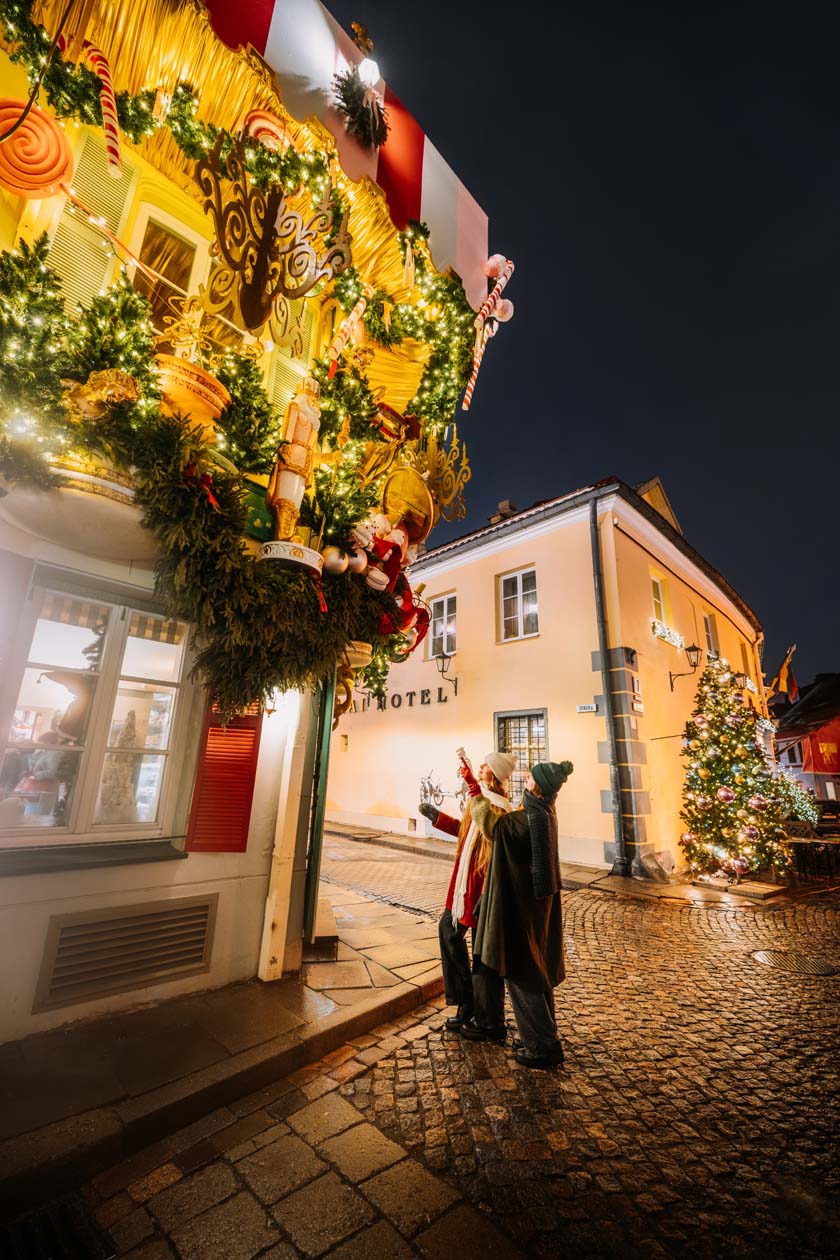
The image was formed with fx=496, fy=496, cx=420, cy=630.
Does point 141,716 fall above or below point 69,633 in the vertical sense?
below

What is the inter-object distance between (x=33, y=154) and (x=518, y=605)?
35.2 feet

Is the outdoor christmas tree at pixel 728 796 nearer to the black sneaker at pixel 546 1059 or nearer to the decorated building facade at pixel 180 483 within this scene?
the black sneaker at pixel 546 1059

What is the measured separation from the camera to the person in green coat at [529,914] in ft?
11.1

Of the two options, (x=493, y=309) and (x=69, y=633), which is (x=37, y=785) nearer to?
(x=69, y=633)

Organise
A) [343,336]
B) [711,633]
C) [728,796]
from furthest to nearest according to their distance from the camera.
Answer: [711,633]
[728,796]
[343,336]

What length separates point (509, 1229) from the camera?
2074 mm

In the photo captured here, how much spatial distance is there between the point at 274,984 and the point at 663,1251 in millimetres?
3051

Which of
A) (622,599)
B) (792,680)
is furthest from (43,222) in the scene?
(792,680)

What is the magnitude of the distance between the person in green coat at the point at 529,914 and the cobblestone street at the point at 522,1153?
0.85 feet

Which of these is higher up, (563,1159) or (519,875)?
(519,875)

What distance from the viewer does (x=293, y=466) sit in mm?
3691

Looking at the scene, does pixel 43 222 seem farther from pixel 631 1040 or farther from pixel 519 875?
pixel 631 1040

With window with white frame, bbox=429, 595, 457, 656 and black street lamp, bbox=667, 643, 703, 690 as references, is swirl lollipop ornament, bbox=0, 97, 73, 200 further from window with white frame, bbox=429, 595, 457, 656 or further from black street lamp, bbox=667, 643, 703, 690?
black street lamp, bbox=667, 643, 703, 690

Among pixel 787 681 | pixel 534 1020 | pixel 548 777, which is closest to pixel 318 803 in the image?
pixel 548 777
